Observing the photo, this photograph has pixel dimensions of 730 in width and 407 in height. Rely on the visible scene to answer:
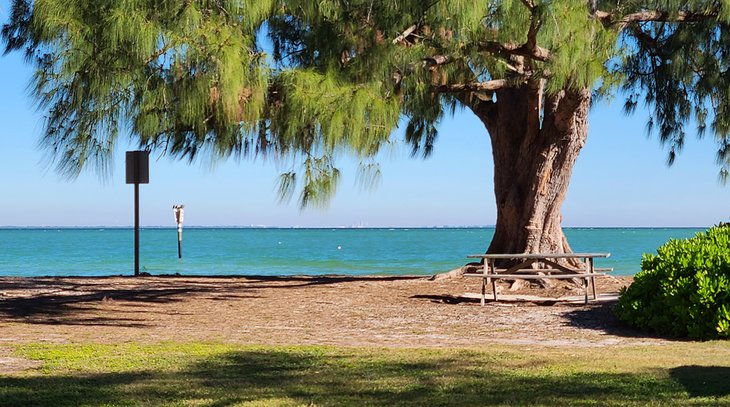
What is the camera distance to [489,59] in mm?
11531

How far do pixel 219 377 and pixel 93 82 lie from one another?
3.69 meters

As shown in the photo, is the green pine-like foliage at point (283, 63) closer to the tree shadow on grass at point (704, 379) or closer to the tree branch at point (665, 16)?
the tree branch at point (665, 16)

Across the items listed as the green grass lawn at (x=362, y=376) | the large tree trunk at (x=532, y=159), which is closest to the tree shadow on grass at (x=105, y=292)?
the green grass lawn at (x=362, y=376)

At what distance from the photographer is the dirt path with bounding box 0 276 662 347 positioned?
9000 millimetres

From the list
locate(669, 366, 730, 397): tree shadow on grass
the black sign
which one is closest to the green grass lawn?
locate(669, 366, 730, 397): tree shadow on grass

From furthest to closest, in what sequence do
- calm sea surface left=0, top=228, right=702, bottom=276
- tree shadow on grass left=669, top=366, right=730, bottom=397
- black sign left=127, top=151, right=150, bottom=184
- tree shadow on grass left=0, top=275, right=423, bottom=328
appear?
calm sea surface left=0, top=228, right=702, bottom=276, black sign left=127, top=151, right=150, bottom=184, tree shadow on grass left=0, top=275, right=423, bottom=328, tree shadow on grass left=669, top=366, right=730, bottom=397

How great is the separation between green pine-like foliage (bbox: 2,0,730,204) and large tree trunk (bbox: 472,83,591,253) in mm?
2656

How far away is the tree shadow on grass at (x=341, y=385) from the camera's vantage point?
5.56 meters

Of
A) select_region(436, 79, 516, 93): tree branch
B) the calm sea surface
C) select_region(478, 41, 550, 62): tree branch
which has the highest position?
select_region(478, 41, 550, 62): tree branch

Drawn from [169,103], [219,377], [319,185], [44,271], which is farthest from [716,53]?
[44,271]

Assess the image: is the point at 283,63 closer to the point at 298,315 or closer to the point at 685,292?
the point at 298,315

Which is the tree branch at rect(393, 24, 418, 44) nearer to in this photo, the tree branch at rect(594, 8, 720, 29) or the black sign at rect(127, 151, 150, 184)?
the tree branch at rect(594, 8, 720, 29)

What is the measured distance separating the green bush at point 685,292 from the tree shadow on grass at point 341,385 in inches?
97.9

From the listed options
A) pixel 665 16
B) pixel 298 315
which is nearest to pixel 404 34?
pixel 298 315
